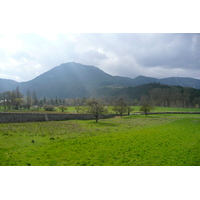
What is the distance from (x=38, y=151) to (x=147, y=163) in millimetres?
8266

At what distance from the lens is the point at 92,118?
4531 centimetres

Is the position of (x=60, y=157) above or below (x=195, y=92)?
below

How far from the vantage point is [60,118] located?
38.8 metres

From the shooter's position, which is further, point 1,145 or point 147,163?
point 1,145

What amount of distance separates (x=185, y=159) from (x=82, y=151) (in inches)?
298

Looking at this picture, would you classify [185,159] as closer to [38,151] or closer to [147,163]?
[147,163]

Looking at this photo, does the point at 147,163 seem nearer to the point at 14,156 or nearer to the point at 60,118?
the point at 14,156

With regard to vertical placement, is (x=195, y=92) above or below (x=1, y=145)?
above

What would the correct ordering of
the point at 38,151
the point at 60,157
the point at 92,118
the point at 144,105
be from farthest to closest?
the point at 144,105 → the point at 92,118 → the point at 38,151 → the point at 60,157

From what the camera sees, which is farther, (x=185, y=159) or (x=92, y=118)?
(x=92, y=118)
